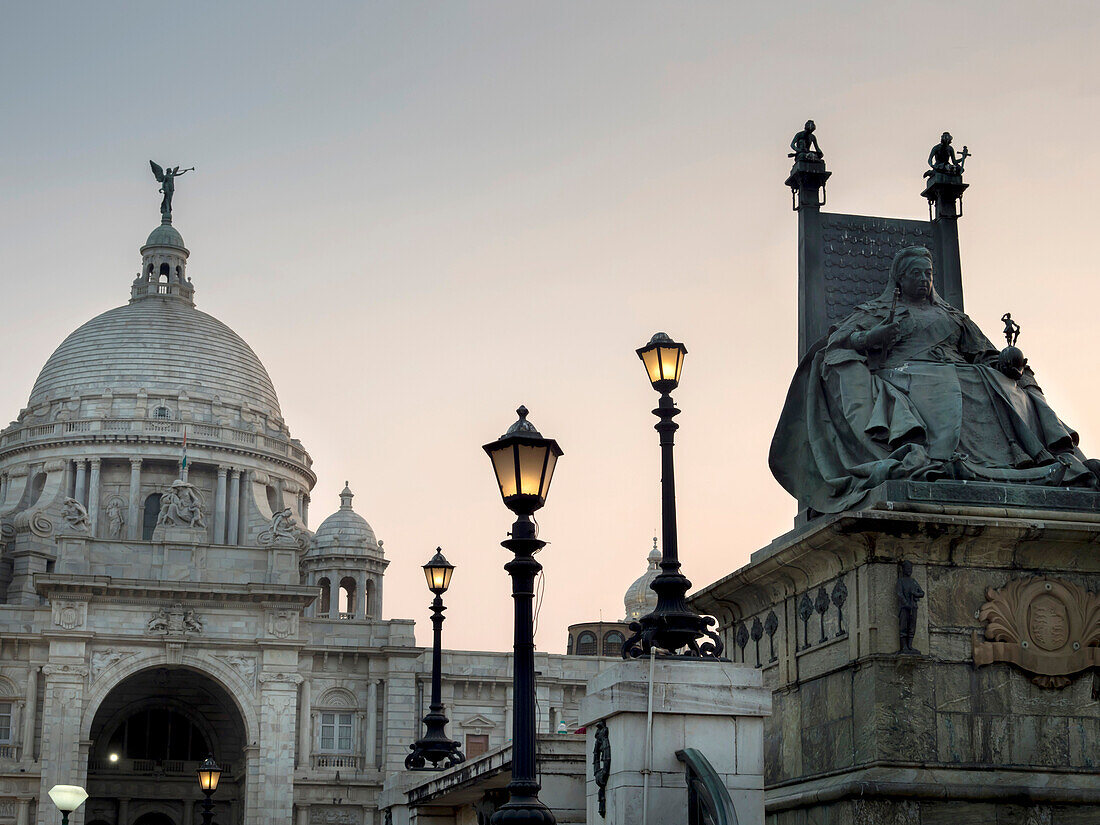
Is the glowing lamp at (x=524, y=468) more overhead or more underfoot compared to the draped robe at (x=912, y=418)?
more underfoot

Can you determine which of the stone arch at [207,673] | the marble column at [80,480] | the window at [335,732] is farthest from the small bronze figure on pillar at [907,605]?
the marble column at [80,480]

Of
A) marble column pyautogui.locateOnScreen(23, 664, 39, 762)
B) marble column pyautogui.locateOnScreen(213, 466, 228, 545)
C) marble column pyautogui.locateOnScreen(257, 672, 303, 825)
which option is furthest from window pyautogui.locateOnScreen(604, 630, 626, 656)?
marble column pyautogui.locateOnScreen(23, 664, 39, 762)

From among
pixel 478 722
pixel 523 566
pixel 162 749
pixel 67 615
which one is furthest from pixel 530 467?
pixel 162 749

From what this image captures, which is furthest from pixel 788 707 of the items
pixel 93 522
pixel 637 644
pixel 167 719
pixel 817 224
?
pixel 93 522

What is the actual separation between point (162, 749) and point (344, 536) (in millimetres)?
16324

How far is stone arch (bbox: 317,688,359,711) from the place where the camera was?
7138 cm

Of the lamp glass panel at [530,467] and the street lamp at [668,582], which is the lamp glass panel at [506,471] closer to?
the lamp glass panel at [530,467]

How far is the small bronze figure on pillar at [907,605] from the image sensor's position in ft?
45.1

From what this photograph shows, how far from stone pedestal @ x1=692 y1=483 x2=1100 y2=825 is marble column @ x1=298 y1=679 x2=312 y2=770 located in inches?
2263

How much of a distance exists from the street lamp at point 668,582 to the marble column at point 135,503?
74.4m

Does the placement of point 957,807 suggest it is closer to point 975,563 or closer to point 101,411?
point 975,563

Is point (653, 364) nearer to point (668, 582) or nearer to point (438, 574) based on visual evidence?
point (668, 582)

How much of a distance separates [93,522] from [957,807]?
79860 mm

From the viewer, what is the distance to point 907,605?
13.8 metres
